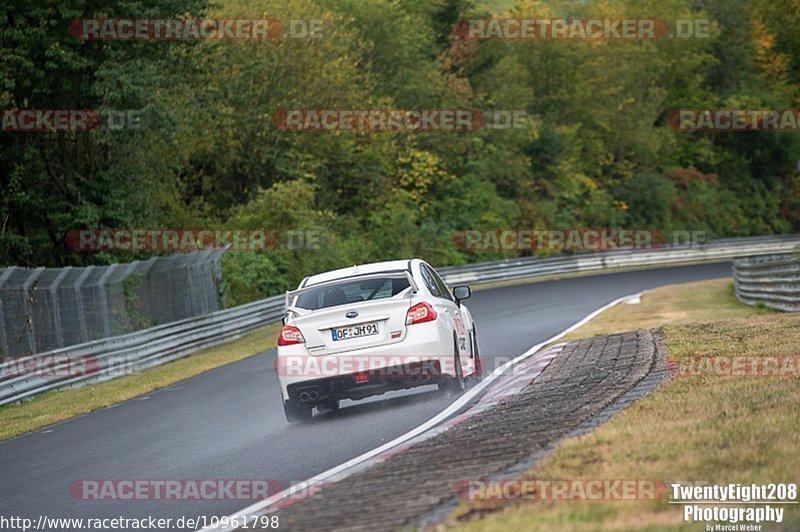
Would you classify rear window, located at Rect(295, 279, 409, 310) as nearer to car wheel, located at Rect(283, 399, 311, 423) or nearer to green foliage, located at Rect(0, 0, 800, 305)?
car wheel, located at Rect(283, 399, 311, 423)

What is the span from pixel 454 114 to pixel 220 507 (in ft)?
188

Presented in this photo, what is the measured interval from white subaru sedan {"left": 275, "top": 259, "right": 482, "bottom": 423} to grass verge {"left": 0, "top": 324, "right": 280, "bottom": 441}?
16.8ft

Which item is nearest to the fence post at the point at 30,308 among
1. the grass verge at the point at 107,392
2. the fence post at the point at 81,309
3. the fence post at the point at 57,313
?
the fence post at the point at 57,313

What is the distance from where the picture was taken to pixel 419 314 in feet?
43.2

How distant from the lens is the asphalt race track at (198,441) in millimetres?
9859

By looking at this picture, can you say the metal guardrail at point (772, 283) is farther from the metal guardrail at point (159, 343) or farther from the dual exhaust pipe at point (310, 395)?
the metal guardrail at point (159, 343)

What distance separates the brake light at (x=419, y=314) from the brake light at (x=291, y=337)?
45.4 inches

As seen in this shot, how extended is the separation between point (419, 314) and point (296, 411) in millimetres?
1714

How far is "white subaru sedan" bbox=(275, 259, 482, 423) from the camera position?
12.9 meters

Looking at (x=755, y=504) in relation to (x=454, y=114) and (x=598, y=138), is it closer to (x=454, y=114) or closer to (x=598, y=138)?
(x=454, y=114)

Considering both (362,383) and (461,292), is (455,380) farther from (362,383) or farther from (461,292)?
(461,292)

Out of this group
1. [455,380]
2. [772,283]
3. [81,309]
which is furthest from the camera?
[772,283]

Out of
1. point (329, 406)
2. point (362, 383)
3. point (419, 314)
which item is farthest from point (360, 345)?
point (329, 406)

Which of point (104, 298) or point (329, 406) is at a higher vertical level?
point (104, 298)
